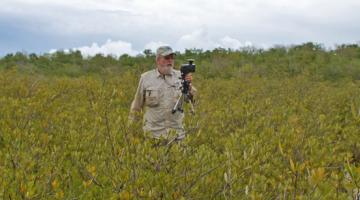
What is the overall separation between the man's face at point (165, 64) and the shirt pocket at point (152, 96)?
210mm

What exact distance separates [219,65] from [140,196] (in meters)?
22.7

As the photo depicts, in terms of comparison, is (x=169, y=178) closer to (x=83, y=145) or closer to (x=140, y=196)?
(x=140, y=196)

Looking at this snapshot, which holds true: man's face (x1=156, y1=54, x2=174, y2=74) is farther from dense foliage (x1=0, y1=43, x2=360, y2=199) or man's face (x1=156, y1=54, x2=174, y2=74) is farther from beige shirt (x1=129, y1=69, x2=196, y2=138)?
dense foliage (x1=0, y1=43, x2=360, y2=199)

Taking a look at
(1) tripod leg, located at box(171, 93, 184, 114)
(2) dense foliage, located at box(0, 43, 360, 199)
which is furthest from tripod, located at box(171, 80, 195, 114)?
(2) dense foliage, located at box(0, 43, 360, 199)

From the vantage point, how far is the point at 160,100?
5.24 metres

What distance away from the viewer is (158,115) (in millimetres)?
5227

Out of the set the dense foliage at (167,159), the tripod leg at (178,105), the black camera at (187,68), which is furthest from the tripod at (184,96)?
the dense foliage at (167,159)

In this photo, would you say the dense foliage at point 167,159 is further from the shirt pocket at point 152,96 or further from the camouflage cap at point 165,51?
the camouflage cap at point 165,51

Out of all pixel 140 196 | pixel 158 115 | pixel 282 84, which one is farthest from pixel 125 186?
pixel 282 84

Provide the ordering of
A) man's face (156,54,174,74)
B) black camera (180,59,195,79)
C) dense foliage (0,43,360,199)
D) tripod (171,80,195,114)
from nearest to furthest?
1. dense foliage (0,43,360,199)
2. tripod (171,80,195,114)
3. black camera (180,59,195,79)
4. man's face (156,54,174,74)

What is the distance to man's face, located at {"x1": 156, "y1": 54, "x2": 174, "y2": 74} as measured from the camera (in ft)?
16.8

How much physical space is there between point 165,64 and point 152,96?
0.36 m

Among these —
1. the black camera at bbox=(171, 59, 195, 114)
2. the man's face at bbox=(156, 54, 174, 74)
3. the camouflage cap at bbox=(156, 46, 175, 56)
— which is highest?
the camouflage cap at bbox=(156, 46, 175, 56)

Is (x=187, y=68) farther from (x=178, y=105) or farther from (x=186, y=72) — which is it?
(x=178, y=105)
